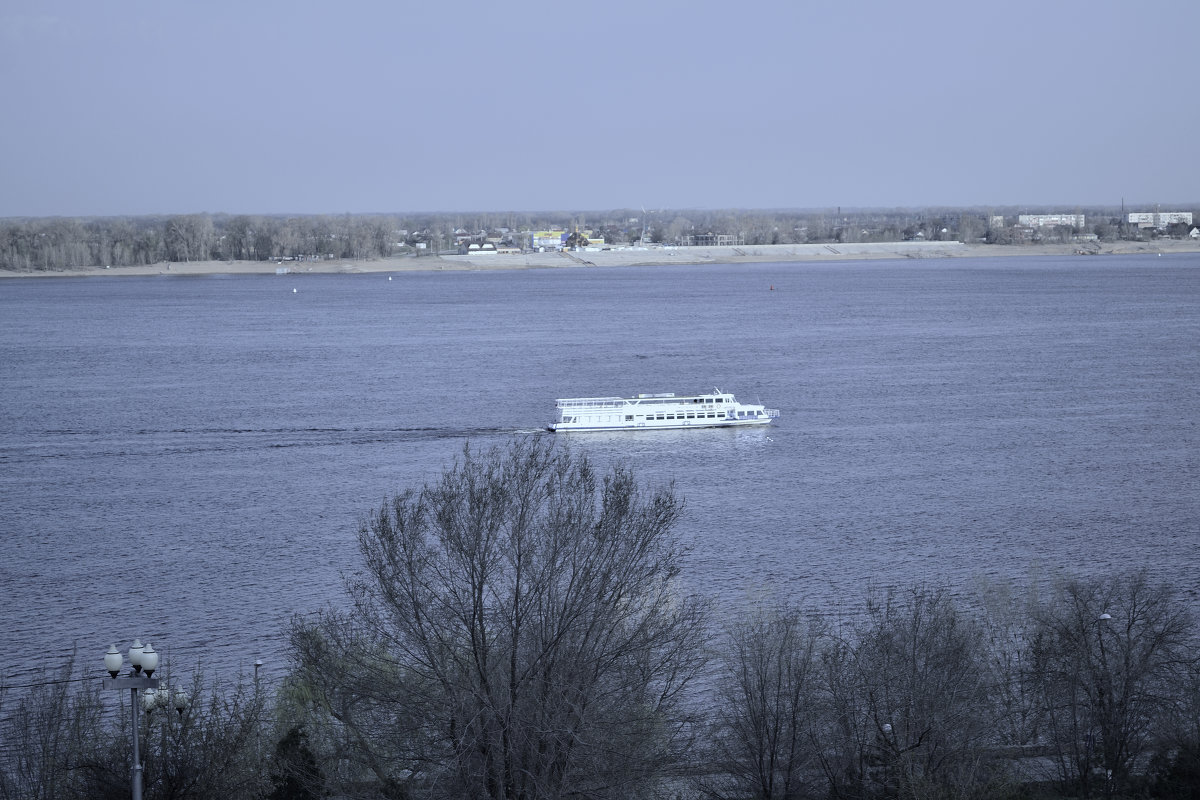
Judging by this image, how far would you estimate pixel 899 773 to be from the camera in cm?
976

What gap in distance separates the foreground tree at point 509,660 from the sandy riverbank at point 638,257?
9713 centimetres

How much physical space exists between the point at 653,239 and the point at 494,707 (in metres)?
132

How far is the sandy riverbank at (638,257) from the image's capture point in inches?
4151

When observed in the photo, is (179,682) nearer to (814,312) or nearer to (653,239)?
(814,312)

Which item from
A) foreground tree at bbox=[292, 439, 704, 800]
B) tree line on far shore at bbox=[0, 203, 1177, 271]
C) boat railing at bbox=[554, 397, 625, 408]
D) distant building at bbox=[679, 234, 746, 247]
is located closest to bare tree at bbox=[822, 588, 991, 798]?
foreground tree at bbox=[292, 439, 704, 800]

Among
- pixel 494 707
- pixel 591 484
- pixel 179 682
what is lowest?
pixel 179 682

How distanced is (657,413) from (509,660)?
69.0 feet

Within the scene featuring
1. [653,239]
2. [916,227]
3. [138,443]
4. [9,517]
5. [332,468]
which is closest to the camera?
[9,517]

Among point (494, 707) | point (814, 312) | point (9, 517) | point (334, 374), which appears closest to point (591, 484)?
point (494, 707)

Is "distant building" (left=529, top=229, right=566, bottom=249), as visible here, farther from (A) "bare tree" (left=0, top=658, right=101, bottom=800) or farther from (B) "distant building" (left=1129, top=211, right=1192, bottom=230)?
(A) "bare tree" (left=0, top=658, right=101, bottom=800)

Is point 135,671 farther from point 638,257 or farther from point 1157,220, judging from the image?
point 1157,220

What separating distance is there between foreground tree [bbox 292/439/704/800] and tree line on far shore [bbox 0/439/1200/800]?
0.02 m

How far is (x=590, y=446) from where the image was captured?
27172 millimetres

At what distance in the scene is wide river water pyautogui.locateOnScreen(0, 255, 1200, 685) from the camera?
16.8 metres
